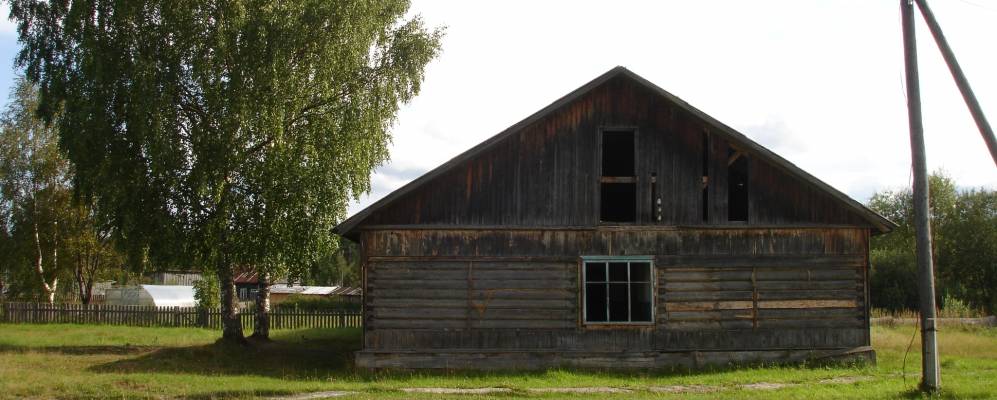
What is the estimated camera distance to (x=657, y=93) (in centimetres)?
1888

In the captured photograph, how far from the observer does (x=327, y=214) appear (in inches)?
920

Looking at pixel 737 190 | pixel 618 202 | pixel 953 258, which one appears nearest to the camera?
pixel 737 190

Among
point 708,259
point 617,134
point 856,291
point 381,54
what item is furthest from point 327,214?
point 856,291

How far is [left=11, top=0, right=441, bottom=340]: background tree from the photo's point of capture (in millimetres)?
21594

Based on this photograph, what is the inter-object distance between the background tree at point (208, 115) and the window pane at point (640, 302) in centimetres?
908

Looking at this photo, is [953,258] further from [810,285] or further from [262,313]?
[262,313]

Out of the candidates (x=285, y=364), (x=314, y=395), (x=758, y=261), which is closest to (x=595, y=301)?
(x=758, y=261)

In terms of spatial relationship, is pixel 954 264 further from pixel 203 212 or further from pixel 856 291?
pixel 203 212

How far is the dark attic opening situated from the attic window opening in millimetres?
2118

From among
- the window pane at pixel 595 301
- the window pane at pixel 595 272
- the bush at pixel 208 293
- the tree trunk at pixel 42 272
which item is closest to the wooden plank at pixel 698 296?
the window pane at pixel 595 272

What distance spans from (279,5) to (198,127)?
3973mm

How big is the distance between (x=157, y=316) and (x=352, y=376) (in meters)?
18.9

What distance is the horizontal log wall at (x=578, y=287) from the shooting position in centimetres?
1889

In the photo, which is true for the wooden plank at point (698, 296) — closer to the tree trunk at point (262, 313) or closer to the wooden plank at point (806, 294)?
the wooden plank at point (806, 294)
